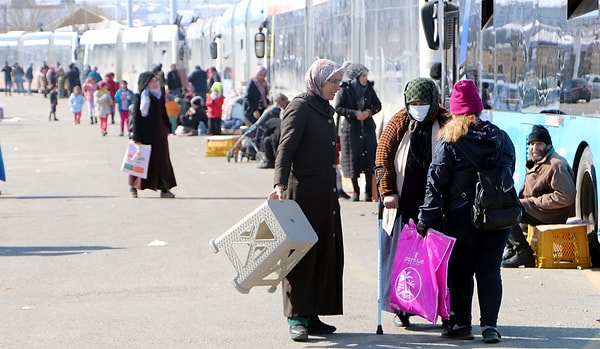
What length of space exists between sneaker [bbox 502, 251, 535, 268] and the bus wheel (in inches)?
21.2

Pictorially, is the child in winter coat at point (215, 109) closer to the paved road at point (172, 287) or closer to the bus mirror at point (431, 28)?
the paved road at point (172, 287)

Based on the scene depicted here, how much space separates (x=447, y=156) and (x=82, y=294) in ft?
11.7

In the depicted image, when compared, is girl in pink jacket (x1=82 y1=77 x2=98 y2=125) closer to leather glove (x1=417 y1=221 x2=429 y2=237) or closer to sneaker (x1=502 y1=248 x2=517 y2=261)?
sneaker (x1=502 y1=248 x2=517 y2=261)

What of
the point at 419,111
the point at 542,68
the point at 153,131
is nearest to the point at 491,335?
the point at 419,111

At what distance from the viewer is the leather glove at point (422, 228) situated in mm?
7746

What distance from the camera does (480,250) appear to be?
7.89m

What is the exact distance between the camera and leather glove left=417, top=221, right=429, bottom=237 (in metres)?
7.75

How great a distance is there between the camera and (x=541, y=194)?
11.5 m

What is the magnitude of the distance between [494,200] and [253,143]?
52.7ft

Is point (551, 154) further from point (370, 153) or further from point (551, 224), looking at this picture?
point (370, 153)

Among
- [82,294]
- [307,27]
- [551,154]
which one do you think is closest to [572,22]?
[551,154]

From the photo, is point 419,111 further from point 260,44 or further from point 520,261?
point 260,44

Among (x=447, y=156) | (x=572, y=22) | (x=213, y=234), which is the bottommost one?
(x=213, y=234)

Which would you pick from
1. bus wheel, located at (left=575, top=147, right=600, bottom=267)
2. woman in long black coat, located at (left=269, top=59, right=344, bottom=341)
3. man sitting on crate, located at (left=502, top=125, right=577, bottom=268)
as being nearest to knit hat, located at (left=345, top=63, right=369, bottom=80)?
man sitting on crate, located at (left=502, top=125, right=577, bottom=268)
